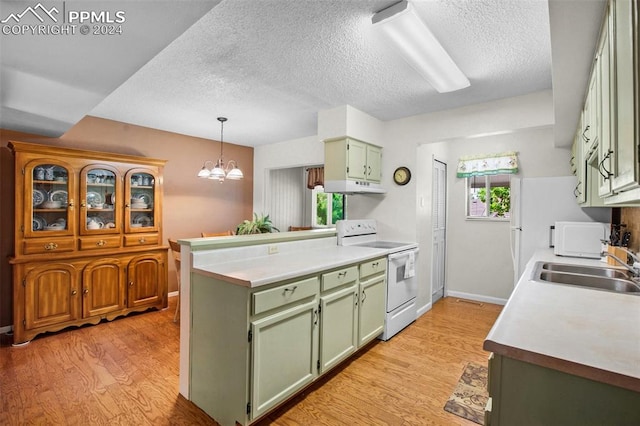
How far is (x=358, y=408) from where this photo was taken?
198 cm

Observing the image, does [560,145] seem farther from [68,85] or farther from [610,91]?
[68,85]

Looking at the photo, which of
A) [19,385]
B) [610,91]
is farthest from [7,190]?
[610,91]

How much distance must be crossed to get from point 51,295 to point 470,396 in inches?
154

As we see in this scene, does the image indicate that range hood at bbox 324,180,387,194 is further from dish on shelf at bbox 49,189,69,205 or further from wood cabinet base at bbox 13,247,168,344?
dish on shelf at bbox 49,189,69,205

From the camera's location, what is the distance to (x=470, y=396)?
83.4 inches

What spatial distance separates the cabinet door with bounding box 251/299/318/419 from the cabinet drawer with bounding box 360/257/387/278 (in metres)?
0.69

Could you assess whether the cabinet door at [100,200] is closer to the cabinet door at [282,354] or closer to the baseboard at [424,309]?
the cabinet door at [282,354]

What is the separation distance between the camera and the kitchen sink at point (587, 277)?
5.98 feet

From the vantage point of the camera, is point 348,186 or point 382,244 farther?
point 382,244

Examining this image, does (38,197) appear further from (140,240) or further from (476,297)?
(476,297)

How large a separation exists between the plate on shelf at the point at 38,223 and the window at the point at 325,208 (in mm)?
4273

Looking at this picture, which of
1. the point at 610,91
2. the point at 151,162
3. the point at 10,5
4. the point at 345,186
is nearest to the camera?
the point at 610,91

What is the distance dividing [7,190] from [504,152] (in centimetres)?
587

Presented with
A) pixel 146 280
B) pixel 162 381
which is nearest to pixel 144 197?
pixel 146 280
